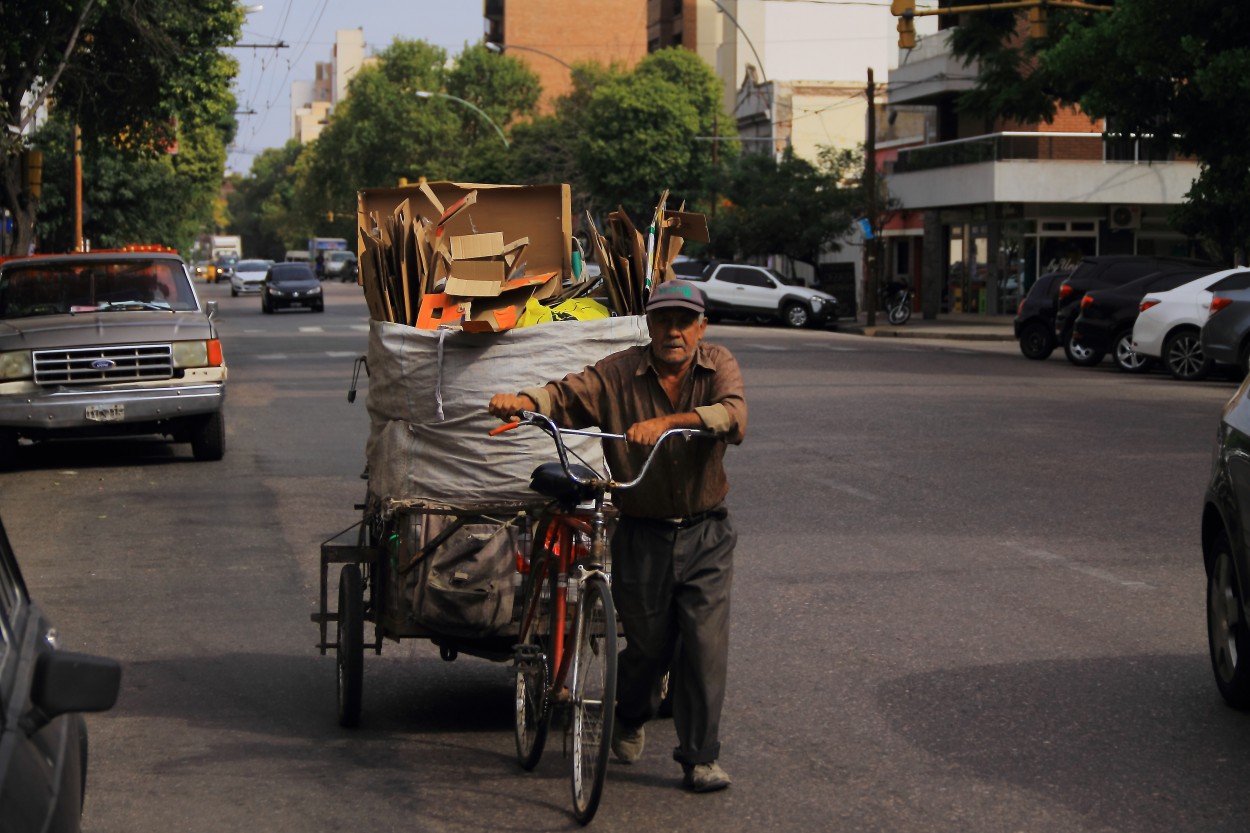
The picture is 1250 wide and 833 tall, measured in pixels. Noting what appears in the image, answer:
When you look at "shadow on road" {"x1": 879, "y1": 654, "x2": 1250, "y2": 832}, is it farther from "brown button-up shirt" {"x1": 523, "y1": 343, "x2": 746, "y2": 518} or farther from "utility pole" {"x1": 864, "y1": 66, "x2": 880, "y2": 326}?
"utility pole" {"x1": 864, "y1": 66, "x2": 880, "y2": 326}

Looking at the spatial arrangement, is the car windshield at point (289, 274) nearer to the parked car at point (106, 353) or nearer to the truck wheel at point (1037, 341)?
the truck wheel at point (1037, 341)

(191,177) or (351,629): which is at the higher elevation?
(191,177)

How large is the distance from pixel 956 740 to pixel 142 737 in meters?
2.97

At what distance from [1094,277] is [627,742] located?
75.9ft

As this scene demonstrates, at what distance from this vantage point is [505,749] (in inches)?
245

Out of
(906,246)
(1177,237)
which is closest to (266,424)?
(1177,237)

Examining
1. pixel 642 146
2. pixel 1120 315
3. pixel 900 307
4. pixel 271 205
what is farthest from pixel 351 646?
pixel 271 205

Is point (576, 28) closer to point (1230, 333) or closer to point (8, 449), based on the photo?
point (1230, 333)

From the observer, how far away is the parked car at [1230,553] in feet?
21.2

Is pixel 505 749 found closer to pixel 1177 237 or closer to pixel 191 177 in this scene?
pixel 1177 237

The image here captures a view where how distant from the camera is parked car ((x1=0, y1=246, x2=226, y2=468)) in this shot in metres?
14.0

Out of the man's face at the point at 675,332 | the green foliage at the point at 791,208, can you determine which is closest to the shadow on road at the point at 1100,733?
the man's face at the point at 675,332

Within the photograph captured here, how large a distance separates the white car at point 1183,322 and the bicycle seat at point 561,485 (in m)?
20.0

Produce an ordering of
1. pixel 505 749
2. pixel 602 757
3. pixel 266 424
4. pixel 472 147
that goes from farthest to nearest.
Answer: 1. pixel 472 147
2. pixel 266 424
3. pixel 505 749
4. pixel 602 757
